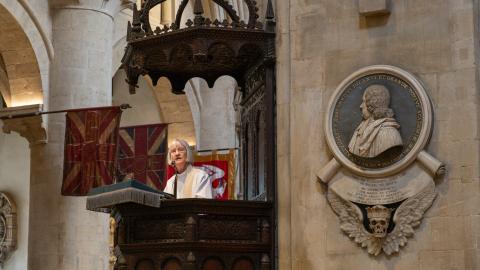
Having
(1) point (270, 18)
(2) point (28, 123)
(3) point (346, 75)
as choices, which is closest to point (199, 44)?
(1) point (270, 18)

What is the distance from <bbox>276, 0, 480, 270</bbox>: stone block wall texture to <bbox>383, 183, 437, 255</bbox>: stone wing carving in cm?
6

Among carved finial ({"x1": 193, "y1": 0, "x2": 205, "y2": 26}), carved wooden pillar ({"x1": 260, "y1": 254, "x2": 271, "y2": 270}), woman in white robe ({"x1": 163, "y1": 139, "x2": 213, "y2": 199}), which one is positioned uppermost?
carved finial ({"x1": 193, "y1": 0, "x2": 205, "y2": 26})

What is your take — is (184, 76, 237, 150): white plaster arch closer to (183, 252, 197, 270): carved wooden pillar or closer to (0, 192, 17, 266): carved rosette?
(0, 192, 17, 266): carved rosette

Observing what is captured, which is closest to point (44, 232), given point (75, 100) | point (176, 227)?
point (75, 100)

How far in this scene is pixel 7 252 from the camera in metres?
29.2

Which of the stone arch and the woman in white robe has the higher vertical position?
the stone arch

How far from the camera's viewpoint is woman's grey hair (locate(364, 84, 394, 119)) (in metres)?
8.91

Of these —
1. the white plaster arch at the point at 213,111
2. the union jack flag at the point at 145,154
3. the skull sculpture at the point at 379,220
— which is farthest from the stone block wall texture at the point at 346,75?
the white plaster arch at the point at 213,111

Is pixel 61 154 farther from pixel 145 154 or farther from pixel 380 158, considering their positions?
pixel 380 158

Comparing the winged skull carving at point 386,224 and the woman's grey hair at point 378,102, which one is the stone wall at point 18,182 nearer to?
the winged skull carving at point 386,224

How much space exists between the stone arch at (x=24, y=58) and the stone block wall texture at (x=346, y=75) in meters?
12.0

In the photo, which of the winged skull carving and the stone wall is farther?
the stone wall

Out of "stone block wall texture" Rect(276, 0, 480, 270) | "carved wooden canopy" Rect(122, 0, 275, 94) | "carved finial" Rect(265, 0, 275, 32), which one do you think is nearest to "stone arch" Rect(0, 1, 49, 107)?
"carved wooden canopy" Rect(122, 0, 275, 94)

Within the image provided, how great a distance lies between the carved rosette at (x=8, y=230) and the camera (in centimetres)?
2916
